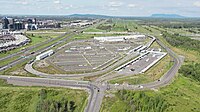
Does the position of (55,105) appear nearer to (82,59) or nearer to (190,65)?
(82,59)

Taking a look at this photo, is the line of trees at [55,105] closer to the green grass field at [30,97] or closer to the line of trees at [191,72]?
the green grass field at [30,97]

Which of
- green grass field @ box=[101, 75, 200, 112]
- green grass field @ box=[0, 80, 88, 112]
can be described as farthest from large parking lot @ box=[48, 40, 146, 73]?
green grass field @ box=[101, 75, 200, 112]

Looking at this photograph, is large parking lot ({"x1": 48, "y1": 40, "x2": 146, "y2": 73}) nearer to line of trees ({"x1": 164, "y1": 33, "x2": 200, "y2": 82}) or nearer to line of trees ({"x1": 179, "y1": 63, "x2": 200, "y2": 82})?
line of trees ({"x1": 179, "y1": 63, "x2": 200, "y2": 82})

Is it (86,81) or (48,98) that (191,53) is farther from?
(48,98)

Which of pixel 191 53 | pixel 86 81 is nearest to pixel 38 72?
pixel 86 81

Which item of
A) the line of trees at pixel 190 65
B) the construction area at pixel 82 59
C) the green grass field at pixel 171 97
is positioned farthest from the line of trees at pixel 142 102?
the line of trees at pixel 190 65

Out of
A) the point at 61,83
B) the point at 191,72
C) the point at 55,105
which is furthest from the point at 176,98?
the point at 61,83
